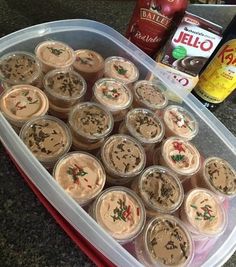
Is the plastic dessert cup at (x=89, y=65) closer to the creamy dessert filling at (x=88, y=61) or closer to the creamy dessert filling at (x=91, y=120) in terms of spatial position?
the creamy dessert filling at (x=88, y=61)

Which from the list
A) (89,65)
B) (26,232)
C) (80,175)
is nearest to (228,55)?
(89,65)

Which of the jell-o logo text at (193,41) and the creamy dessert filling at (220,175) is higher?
the jell-o logo text at (193,41)

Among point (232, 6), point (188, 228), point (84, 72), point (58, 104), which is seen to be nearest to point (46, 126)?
point (58, 104)

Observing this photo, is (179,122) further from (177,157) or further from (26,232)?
(26,232)

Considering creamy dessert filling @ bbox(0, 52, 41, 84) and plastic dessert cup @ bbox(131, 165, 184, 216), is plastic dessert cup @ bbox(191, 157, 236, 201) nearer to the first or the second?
plastic dessert cup @ bbox(131, 165, 184, 216)

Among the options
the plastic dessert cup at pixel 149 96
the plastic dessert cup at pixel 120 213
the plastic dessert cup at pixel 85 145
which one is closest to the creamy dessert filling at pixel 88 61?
the plastic dessert cup at pixel 149 96

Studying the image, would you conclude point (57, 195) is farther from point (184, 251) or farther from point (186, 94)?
point (186, 94)
